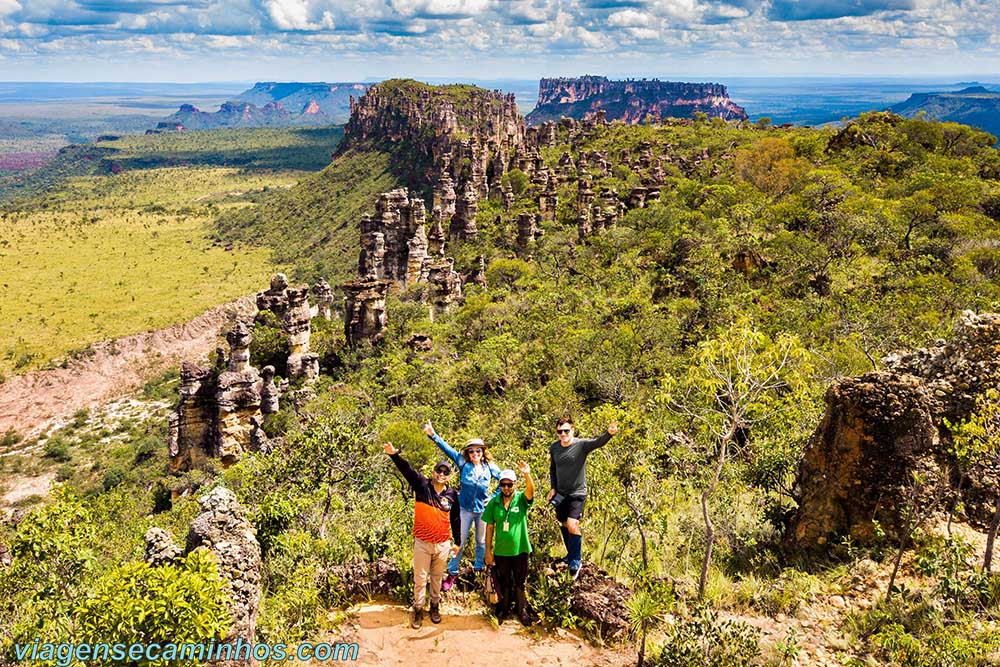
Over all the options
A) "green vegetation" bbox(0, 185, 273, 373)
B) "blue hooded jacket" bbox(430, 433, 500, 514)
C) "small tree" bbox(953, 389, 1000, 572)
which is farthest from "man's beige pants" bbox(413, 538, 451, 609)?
"green vegetation" bbox(0, 185, 273, 373)

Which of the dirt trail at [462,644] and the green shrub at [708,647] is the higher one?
the green shrub at [708,647]

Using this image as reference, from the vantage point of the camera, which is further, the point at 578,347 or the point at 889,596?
the point at 578,347

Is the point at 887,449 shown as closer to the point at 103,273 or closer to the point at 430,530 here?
the point at 430,530

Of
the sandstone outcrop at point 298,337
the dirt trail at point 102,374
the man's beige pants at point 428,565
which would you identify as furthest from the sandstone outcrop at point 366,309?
the man's beige pants at point 428,565

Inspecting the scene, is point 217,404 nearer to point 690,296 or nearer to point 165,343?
point 690,296

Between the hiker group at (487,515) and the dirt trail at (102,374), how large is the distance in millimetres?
56426

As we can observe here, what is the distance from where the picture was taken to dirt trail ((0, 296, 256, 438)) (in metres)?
61.4

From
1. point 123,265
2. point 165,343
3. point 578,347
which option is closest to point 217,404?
point 578,347

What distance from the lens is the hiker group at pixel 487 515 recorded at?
8.77 meters

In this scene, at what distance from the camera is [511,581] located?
30.0 ft

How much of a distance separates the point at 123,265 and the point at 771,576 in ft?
384

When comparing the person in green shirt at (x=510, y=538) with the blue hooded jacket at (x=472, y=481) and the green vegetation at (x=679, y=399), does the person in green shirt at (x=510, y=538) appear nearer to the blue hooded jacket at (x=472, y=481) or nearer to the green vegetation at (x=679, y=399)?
the blue hooded jacket at (x=472, y=481)

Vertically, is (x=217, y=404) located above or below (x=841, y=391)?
below

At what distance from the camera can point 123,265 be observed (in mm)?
103438
